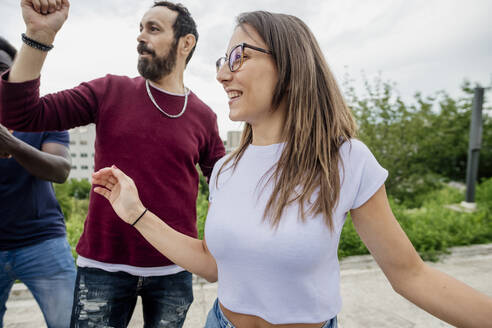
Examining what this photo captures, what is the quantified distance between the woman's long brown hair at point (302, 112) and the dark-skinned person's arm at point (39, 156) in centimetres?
147

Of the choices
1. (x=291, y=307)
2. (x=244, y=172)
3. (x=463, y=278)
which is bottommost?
(x=463, y=278)

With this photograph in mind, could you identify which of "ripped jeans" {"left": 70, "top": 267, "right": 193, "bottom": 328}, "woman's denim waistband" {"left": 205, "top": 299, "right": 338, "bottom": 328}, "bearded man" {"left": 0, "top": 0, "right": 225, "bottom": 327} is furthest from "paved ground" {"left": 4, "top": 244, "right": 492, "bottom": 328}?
"woman's denim waistband" {"left": 205, "top": 299, "right": 338, "bottom": 328}

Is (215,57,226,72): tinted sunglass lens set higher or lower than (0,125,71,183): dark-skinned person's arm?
higher

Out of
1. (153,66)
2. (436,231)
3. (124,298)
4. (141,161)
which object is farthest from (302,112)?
(436,231)

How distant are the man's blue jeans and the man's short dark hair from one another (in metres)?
1.62

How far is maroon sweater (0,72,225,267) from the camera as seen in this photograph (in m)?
1.72

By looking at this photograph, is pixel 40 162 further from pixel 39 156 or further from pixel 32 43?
pixel 32 43

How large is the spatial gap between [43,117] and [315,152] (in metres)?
1.28

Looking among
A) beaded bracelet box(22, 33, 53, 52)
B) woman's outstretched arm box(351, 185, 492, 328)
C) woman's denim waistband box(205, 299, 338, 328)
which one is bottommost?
woman's denim waistband box(205, 299, 338, 328)

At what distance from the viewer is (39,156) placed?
75.5 inches

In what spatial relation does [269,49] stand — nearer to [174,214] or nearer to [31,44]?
[31,44]

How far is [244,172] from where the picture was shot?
134 centimetres

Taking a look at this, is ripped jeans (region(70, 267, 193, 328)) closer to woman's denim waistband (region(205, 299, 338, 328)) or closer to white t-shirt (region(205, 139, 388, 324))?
woman's denim waistband (region(205, 299, 338, 328))

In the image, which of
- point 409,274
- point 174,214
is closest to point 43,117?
point 174,214
